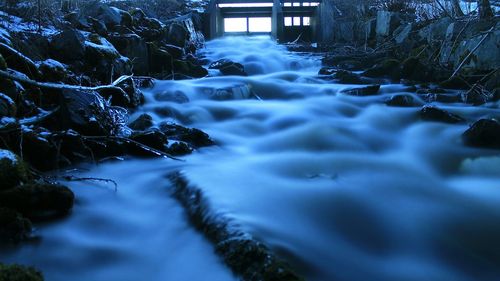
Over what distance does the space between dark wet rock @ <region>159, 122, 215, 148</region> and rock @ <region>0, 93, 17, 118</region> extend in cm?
173

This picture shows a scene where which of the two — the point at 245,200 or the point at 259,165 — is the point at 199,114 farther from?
the point at 245,200

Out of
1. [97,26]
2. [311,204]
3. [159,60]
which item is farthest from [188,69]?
[311,204]

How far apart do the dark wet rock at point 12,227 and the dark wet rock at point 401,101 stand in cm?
592

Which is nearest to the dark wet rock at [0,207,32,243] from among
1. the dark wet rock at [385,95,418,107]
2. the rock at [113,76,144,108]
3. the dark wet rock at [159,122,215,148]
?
the dark wet rock at [159,122,215,148]

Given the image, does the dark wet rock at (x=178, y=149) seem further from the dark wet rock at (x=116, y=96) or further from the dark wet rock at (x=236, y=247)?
the dark wet rock at (x=116, y=96)

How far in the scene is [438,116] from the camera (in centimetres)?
645

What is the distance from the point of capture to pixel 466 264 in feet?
9.61

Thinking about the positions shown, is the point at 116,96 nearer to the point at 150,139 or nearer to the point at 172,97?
the point at 172,97

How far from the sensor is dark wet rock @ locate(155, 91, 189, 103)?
7.78 metres

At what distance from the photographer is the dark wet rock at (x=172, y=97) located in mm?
7781

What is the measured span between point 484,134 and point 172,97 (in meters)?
4.72

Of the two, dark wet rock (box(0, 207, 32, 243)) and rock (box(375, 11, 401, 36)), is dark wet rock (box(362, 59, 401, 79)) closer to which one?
rock (box(375, 11, 401, 36))

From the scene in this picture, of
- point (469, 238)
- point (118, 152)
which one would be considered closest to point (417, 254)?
point (469, 238)

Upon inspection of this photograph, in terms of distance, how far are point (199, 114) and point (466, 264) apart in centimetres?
497
